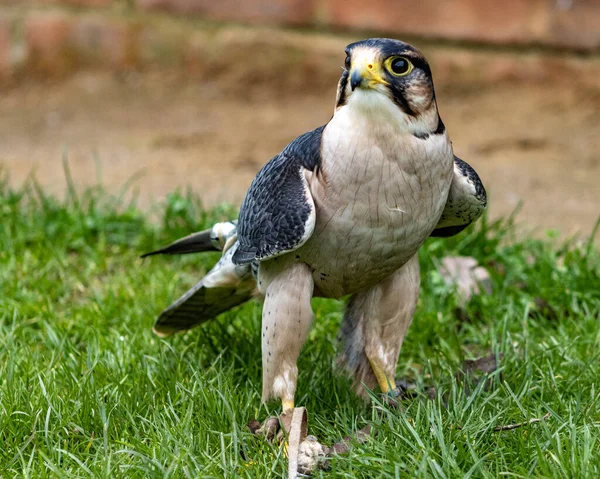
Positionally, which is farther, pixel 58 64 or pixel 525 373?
pixel 58 64

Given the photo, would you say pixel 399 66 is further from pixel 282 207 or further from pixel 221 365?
pixel 221 365

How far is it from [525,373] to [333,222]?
38.3 inches

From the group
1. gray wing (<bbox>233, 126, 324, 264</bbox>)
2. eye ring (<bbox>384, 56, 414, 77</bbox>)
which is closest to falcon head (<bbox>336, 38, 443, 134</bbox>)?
eye ring (<bbox>384, 56, 414, 77</bbox>)

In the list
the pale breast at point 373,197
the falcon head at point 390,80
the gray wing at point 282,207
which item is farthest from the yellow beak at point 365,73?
the gray wing at point 282,207

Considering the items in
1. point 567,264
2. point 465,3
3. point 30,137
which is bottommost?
point 30,137

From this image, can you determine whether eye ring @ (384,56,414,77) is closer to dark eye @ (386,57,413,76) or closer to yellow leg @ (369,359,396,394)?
dark eye @ (386,57,413,76)

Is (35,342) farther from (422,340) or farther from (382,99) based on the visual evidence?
(382,99)

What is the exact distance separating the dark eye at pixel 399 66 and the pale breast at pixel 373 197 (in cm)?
16

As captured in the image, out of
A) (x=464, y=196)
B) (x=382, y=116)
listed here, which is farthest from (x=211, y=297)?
(x=382, y=116)

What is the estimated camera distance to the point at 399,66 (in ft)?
8.13

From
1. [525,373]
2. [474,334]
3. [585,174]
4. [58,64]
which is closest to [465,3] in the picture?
[585,174]

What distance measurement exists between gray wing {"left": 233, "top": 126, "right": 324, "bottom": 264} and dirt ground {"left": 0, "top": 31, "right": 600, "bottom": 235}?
95.8 inches

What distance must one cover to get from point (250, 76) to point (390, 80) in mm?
4951

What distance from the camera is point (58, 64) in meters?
7.36
